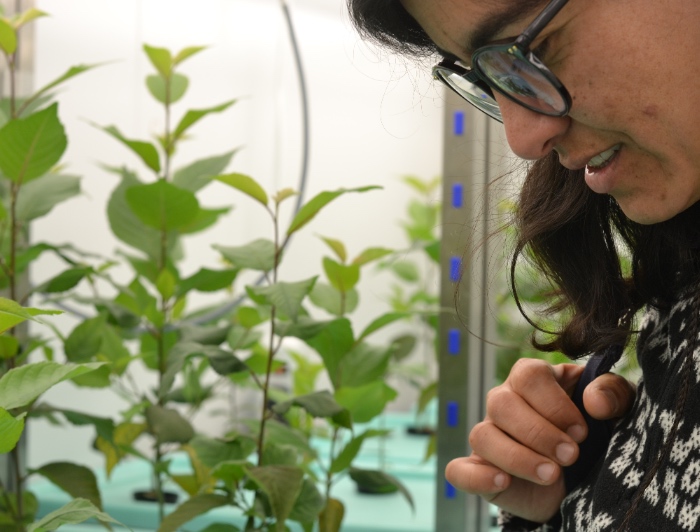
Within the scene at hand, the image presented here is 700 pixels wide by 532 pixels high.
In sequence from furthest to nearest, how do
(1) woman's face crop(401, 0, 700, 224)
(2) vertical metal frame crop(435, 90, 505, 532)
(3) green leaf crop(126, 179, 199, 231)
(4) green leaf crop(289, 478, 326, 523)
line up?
(2) vertical metal frame crop(435, 90, 505, 532), (3) green leaf crop(126, 179, 199, 231), (4) green leaf crop(289, 478, 326, 523), (1) woman's face crop(401, 0, 700, 224)

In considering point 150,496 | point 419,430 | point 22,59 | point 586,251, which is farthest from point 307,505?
point 419,430

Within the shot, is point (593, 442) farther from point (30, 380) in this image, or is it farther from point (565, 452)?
point (30, 380)

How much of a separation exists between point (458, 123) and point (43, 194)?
0.59m

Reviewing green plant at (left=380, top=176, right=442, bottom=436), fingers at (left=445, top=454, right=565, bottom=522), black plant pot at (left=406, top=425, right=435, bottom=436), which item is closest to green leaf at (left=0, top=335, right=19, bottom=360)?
fingers at (left=445, top=454, right=565, bottom=522)

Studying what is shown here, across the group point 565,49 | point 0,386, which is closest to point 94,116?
point 0,386

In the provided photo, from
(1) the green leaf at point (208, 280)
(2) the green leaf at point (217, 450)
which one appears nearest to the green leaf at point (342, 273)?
(1) the green leaf at point (208, 280)

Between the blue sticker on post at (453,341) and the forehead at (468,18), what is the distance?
0.75 m

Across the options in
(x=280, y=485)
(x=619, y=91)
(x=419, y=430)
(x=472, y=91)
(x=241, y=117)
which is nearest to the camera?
(x=619, y=91)

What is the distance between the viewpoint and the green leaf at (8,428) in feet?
1.73

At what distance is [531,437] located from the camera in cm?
66

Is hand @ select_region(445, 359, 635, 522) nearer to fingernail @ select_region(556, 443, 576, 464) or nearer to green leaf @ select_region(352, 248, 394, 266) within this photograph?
fingernail @ select_region(556, 443, 576, 464)

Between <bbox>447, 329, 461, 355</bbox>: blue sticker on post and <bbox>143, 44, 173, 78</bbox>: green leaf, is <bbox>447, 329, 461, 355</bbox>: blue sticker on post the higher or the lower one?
the lower one

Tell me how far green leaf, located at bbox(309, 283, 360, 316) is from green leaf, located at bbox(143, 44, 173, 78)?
14.0 inches

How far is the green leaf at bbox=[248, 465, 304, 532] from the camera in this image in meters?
0.81
